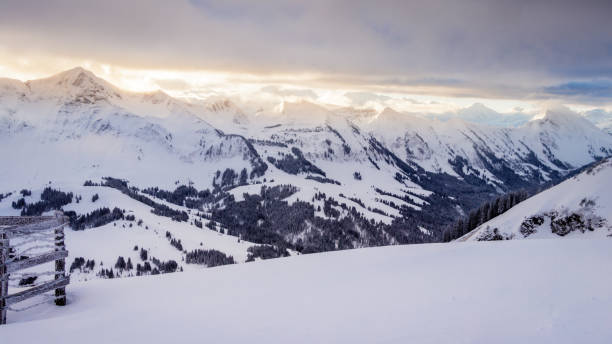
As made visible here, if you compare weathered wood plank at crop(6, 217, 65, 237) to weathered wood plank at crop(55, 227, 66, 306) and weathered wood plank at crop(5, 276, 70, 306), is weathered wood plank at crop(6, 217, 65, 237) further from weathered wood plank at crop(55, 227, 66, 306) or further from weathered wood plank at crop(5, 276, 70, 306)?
weathered wood plank at crop(5, 276, 70, 306)

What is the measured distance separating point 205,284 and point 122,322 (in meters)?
6.56

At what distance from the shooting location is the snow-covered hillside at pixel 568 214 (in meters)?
63.1

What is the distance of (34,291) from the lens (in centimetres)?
1686

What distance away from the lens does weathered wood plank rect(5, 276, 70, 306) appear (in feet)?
50.9

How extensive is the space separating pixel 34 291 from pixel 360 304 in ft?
49.7

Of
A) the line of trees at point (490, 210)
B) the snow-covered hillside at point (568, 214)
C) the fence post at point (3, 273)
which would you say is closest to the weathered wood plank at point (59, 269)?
the fence post at point (3, 273)

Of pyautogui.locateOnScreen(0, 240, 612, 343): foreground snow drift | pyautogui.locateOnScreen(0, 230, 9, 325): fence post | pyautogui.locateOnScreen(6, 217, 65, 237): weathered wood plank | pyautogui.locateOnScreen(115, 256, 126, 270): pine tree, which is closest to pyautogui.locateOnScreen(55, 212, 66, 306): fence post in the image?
pyautogui.locateOnScreen(6, 217, 65, 237): weathered wood plank

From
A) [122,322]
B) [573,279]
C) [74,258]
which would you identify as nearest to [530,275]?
[573,279]

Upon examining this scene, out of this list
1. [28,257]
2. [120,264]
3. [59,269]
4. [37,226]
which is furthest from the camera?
[120,264]

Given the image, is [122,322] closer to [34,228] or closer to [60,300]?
[60,300]

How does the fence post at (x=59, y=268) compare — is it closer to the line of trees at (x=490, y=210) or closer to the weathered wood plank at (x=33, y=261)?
the weathered wood plank at (x=33, y=261)

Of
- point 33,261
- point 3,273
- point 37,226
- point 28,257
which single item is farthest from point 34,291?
point 37,226

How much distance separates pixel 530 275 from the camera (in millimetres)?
17766

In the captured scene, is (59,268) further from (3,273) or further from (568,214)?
(568,214)
